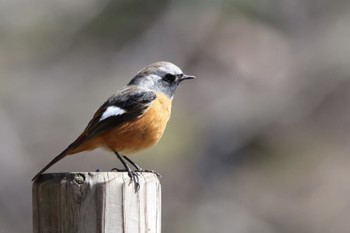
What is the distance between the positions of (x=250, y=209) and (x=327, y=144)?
240 centimetres

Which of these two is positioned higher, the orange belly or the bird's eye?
the bird's eye

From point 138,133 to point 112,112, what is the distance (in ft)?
0.75

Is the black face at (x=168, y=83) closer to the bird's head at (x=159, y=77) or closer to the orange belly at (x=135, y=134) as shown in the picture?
the bird's head at (x=159, y=77)

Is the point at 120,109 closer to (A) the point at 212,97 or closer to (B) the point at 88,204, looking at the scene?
(B) the point at 88,204

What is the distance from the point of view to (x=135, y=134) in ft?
20.4

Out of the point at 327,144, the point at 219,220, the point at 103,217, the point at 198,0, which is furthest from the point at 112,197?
the point at 327,144

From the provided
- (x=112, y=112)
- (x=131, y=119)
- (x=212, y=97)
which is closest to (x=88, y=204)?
(x=112, y=112)

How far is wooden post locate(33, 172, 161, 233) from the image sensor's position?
13.9ft

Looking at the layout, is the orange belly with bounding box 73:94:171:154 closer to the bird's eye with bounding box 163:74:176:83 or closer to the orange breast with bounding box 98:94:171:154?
the orange breast with bounding box 98:94:171:154

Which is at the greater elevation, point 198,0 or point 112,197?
point 198,0

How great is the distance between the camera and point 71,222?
4.24 m

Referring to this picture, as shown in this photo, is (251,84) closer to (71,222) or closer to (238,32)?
(238,32)

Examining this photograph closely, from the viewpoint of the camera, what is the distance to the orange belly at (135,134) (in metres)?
6.13

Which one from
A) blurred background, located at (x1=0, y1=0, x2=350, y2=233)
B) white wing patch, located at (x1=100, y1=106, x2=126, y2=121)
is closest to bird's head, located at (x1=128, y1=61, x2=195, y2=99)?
white wing patch, located at (x1=100, y1=106, x2=126, y2=121)
